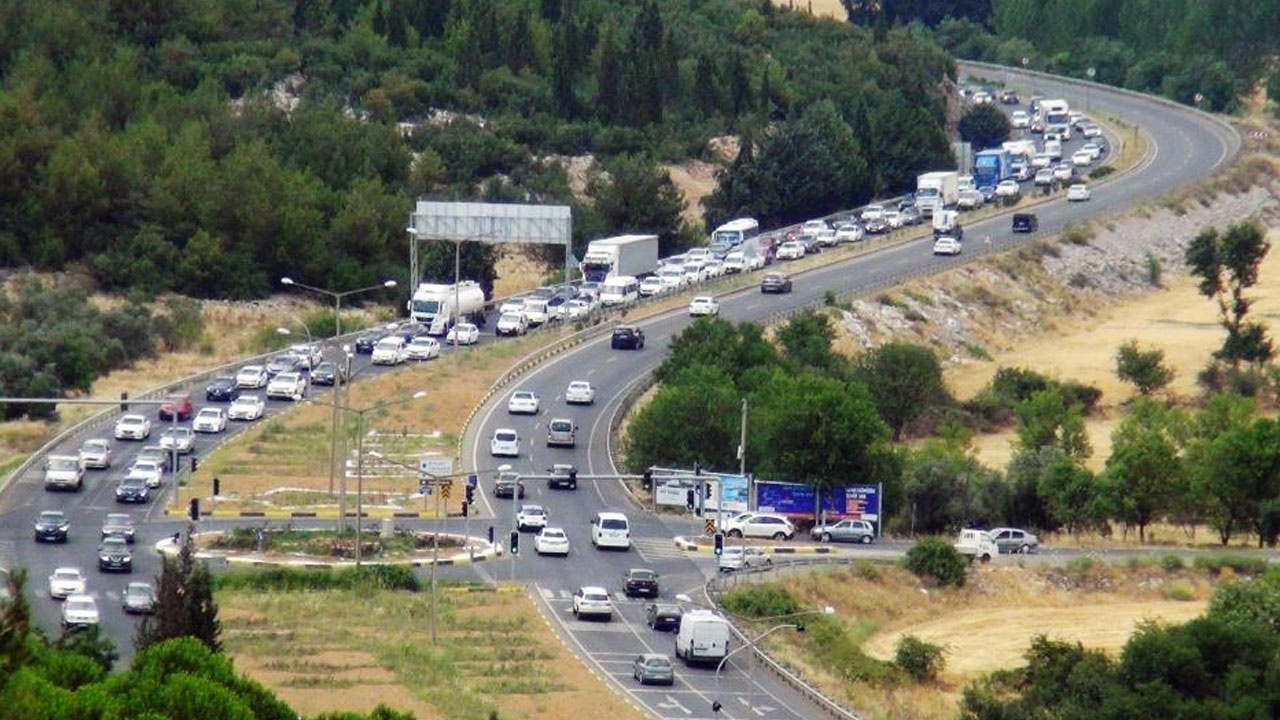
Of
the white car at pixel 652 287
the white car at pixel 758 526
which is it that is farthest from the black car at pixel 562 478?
the white car at pixel 652 287

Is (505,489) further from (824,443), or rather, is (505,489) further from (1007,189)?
(1007,189)

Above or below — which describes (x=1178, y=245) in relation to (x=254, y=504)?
above

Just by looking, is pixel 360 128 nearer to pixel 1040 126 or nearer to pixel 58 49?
pixel 58 49

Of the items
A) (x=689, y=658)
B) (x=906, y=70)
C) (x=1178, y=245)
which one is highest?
(x=906, y=70)

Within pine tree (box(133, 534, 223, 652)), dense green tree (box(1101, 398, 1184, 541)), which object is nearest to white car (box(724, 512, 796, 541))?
dense green tree (box(1101, 398, 1184, 541))

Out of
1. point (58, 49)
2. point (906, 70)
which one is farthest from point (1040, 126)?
point (58, 49)

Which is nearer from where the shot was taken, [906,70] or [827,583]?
[827,583]

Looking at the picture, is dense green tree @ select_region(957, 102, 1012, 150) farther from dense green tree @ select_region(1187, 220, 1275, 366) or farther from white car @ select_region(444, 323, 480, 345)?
white car @ select_region(444, 323, 480, 345)
